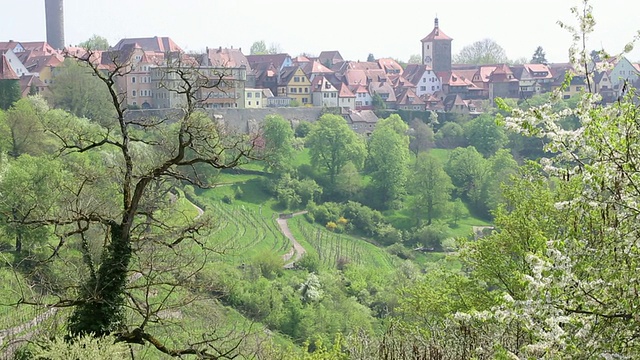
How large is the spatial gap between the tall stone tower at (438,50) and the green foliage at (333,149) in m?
33.4

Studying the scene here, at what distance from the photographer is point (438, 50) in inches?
3428

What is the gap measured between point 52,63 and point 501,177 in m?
31.2

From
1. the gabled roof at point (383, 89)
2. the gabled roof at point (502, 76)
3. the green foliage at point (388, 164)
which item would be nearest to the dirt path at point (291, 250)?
the green foliage at point (388, 164)

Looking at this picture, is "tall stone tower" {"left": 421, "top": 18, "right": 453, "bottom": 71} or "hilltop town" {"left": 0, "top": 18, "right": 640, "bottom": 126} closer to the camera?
"hilltop town" {"left": 0, "top": 18, "right": 640, "bottom": 126}

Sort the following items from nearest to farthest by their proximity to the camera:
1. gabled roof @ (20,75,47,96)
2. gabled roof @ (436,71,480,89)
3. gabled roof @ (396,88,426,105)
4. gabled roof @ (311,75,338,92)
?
gabled roof @ (20,75,47,96), gabled roof @ (311,75,338,92), gabled roof @ (396,88,426,105), gabled roof @ (436,71,480,89)

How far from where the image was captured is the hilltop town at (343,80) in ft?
204

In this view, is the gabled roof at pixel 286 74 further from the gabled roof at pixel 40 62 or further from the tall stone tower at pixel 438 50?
the tall stone tower at pixel 438 50

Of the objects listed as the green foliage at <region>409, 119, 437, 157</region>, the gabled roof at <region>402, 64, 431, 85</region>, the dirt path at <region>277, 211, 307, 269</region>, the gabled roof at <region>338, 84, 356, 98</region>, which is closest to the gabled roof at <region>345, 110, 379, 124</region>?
the gabled roof at <region>338, 84, 356, 98</region>

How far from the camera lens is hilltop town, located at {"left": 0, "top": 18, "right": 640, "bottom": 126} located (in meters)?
62.0

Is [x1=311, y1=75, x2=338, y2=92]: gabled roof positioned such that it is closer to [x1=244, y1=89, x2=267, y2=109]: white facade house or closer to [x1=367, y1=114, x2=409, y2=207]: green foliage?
[x1=244, y1=89, x2=267, y2=109]: white facade house

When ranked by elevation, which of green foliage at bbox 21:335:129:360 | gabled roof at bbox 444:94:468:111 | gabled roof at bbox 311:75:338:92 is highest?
gabled roof at bbox 311:75:338:92

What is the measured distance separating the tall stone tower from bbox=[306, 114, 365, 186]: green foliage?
33.4m

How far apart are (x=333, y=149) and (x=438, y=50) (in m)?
35.7

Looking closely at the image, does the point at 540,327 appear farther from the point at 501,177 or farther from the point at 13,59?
the point at 13,59
